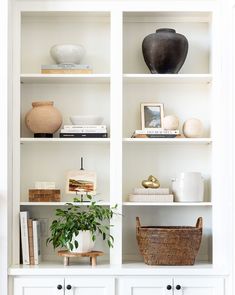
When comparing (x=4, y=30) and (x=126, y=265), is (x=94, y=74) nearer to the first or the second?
(x=4, y=30)

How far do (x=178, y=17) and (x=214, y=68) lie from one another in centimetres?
45

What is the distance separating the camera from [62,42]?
443 cm

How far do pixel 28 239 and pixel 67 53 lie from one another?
1.17 metres

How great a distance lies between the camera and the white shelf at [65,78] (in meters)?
4.13

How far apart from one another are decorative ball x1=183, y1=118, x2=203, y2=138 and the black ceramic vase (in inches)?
13.1

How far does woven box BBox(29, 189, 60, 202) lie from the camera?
416 cm

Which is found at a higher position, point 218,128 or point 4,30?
point 4,30

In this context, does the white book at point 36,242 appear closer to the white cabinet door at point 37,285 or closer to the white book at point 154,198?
the white cabinet door at point 37,285

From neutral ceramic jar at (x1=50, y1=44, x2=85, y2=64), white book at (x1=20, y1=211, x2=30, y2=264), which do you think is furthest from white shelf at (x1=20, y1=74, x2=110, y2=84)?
white book at (x1=20, y1=211, x2=30, y2=264)

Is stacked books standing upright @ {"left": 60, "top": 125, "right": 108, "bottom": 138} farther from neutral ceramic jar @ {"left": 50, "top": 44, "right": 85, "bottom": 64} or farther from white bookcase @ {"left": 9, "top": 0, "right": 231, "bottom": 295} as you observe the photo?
neutral ceramic jar @ {"left": 50, "top": 44, "right": 85, "bottom": 64}

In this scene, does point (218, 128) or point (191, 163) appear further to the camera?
point (191, 163)

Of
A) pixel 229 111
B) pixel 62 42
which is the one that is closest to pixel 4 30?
pixel 62 42

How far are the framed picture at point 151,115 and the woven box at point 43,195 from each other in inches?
28.1

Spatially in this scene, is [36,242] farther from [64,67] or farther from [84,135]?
[64,67]
